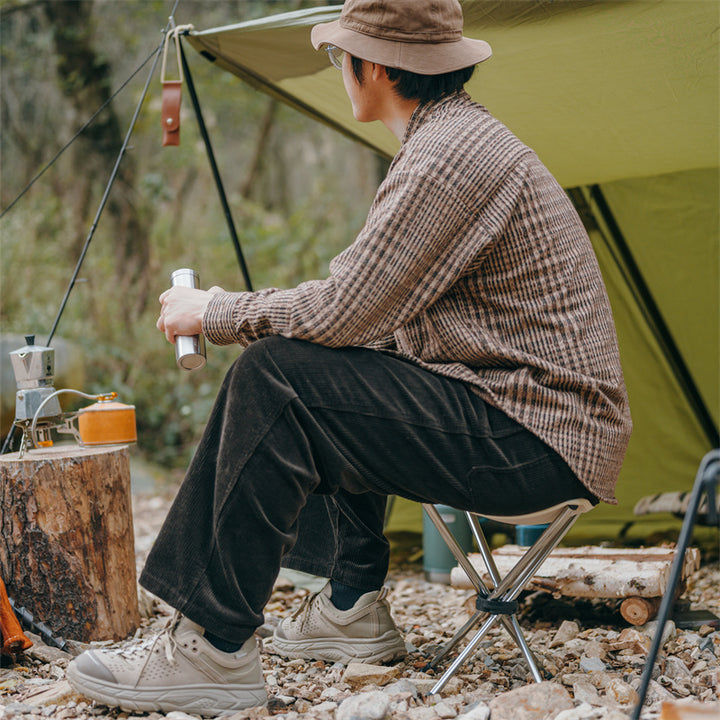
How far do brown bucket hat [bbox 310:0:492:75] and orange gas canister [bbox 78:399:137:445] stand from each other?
3.93ft

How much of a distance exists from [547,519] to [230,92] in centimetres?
725

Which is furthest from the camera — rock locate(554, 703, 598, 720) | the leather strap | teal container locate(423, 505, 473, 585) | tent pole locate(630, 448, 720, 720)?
teal container locate(423, 505, 473, 585)

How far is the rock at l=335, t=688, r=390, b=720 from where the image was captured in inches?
63.0

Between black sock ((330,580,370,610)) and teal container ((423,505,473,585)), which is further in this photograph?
teal container ((423,505,473,585))

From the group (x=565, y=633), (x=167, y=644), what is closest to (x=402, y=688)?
(x=167, y=644)

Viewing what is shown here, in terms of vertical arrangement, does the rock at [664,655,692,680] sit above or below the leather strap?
below

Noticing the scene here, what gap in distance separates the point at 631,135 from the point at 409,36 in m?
1.42

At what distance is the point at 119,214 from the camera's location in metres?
7.07

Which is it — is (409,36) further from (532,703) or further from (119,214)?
(119,214)

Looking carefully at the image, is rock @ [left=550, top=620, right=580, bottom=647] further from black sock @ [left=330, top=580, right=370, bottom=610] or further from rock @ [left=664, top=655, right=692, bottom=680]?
black sock @ [left=330, top=580, right=370, bottom=610]

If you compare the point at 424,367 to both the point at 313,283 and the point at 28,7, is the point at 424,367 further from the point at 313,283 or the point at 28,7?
the point at 28,7

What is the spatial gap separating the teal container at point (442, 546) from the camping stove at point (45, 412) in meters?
1.16

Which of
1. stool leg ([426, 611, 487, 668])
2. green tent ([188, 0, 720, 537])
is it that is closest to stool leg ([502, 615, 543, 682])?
stool leg ([426, 611, 487, 668])

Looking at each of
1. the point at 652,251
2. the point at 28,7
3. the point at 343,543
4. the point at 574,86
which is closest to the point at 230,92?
the point at 28,7
